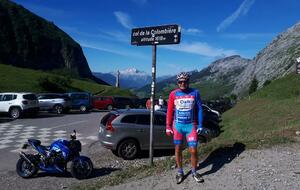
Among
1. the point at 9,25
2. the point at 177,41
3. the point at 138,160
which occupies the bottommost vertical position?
the point at 138,160

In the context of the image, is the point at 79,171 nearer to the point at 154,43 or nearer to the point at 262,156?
the point at 154,43

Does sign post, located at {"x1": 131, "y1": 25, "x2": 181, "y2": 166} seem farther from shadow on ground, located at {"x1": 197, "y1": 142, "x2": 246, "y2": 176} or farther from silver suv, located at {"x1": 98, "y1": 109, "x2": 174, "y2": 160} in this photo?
silver suv, located at {"x1": 98, "y1": 109, "x2": 174, "y2": 160}

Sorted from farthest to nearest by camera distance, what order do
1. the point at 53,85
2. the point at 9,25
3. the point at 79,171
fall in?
→ the point at 9,25 < the point at 53,85 < the point at 79,171

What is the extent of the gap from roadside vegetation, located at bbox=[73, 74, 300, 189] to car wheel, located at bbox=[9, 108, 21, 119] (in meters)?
14.1

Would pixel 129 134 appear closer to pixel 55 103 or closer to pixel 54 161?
pixel 54 161

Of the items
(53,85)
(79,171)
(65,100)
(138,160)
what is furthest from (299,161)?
(53,85)

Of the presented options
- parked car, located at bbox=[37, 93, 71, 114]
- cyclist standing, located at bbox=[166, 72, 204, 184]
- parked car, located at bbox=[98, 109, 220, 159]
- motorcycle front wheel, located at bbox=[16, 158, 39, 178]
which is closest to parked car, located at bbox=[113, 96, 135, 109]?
parked car, located at bbox=[37, 93, 71, 114]

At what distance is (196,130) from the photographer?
27.2 ft

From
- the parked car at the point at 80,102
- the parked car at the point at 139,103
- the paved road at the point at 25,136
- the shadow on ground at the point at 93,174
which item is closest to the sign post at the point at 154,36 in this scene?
the shadow on ground at the point at 93,174

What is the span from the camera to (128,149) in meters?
14.7

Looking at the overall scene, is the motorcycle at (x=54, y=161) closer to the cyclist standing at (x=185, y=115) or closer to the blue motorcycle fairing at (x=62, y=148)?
the blue motorcycle fairing at (x=62, y=148)

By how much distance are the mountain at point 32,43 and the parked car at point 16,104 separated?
3549 inches

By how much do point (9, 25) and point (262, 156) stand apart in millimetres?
137301

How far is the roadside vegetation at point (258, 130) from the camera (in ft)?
32.5
